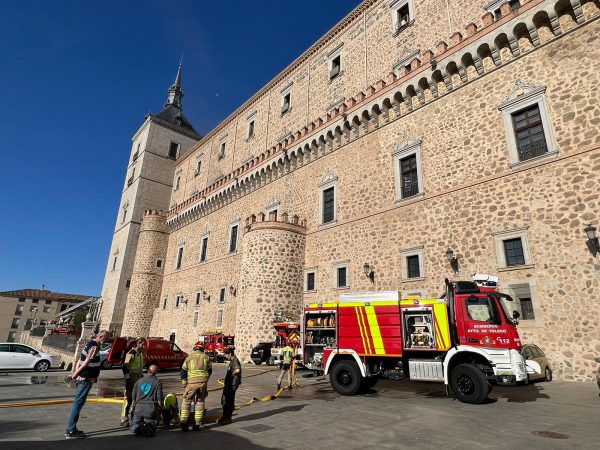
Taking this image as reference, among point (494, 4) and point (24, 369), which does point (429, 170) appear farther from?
point (24, 369)

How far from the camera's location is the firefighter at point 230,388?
6.58 meters

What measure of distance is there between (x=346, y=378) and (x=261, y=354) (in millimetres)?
8299

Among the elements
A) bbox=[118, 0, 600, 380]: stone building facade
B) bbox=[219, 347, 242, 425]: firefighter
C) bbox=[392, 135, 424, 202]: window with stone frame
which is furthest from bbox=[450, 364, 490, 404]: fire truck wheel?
bbox=[392, 135, 424, 202]: window with stone frame

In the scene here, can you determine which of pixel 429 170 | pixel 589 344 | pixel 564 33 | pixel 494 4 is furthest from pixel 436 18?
pixel 589 344

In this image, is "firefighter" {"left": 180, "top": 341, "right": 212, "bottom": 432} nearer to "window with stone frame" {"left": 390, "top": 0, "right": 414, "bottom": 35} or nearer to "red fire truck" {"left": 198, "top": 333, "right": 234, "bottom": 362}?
"red fire truck" {"left": 198, "top": 333, "right": 234, "bottom": 362}

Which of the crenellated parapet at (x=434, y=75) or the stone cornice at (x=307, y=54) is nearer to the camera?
the crenellated parapet at (x=434, y=75)

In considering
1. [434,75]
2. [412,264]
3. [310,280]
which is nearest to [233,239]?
[310,280]

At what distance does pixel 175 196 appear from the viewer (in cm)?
3906

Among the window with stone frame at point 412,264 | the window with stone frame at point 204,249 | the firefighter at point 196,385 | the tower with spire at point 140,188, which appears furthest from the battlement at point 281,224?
the tower with spire at point 140,188

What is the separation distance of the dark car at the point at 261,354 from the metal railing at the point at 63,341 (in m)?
12.9

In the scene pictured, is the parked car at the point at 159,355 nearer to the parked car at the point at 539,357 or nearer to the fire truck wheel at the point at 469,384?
the fire truck wheel at the point at 469,384

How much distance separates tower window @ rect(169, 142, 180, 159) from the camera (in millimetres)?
42253

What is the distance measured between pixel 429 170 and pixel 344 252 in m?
5.38

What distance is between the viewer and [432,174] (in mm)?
14602
